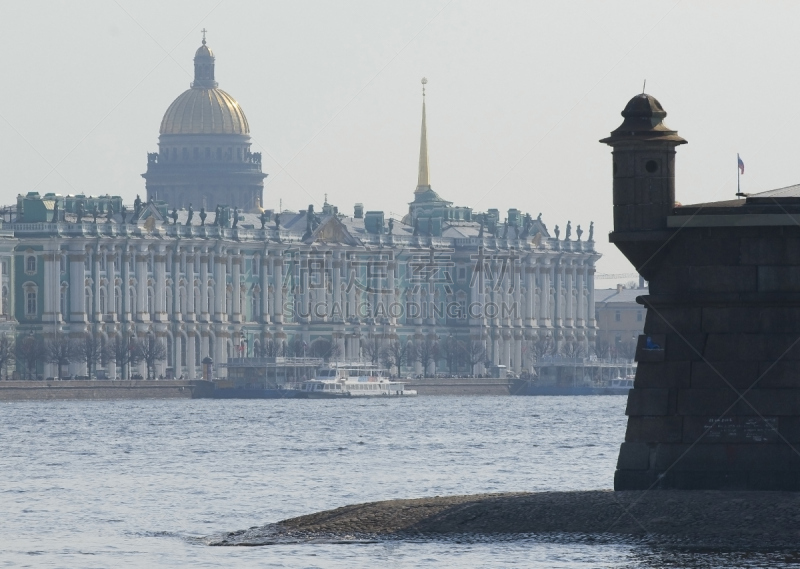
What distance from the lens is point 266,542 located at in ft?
93.2

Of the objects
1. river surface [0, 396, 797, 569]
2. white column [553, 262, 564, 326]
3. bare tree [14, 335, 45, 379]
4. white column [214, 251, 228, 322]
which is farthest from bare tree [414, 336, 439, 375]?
river surface [0, 396, 797, 569]

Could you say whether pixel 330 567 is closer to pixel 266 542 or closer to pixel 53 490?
pixel 266 542

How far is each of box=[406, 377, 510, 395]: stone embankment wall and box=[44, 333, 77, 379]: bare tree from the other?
17.3 meters

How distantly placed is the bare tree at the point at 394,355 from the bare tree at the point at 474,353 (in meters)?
5.05

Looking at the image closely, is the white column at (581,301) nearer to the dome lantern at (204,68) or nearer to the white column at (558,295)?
the white column at (558,295)

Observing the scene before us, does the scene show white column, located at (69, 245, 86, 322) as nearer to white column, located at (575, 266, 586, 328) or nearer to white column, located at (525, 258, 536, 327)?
white column, located at (525, 258, 536, 327)

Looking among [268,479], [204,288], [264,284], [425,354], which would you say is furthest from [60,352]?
[268,479]

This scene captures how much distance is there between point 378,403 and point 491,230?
5337cm

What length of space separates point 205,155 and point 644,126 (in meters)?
162

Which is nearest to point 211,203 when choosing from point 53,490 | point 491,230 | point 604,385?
point 491,230

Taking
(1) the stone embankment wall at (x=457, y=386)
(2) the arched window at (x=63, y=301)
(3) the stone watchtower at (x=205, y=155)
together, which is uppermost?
(3) the stone watchtower at (x=205, y=155)

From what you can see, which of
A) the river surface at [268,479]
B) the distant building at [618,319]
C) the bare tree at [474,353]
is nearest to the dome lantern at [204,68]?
the distant building at [618,319]

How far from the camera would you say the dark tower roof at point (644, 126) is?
27453mm

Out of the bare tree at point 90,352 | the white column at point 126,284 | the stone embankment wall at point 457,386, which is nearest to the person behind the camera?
the bare tree at point 90,352
